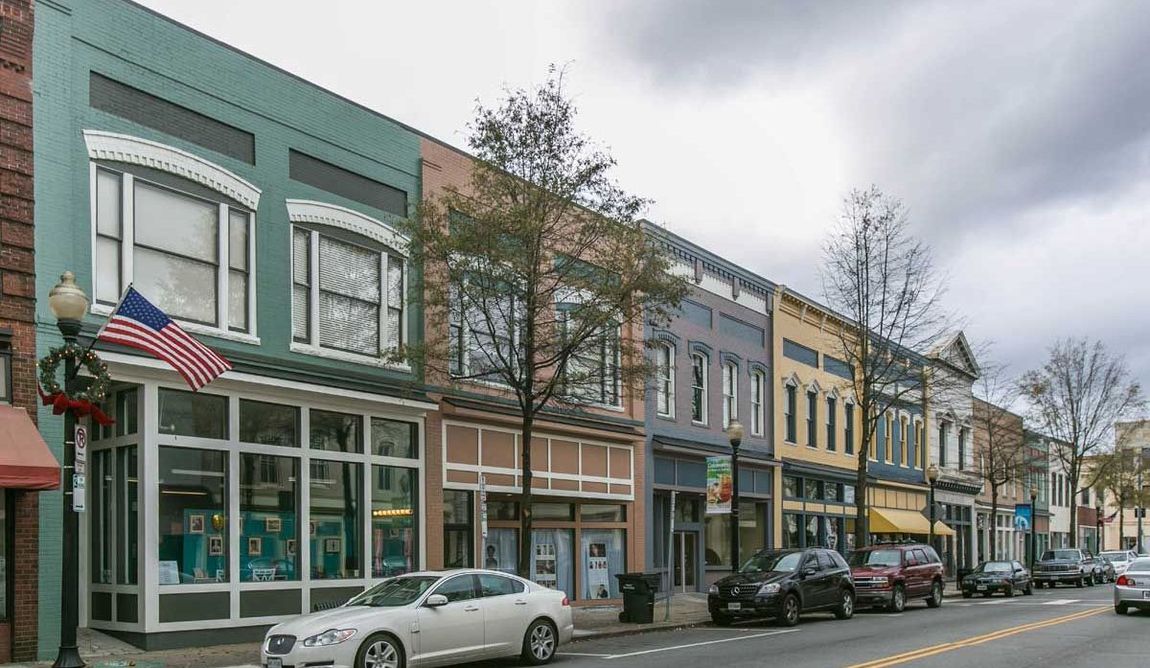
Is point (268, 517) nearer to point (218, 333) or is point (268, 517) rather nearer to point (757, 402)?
point (218, 333)

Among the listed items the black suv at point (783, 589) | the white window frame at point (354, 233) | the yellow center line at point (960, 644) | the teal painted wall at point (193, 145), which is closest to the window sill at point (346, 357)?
the white window frame at point (354, 233)

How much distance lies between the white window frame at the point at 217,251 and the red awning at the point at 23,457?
6.54ft

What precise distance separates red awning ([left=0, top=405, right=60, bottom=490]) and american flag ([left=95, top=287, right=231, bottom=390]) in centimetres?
152

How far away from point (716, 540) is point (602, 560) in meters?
6.76

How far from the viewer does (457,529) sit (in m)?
23.0

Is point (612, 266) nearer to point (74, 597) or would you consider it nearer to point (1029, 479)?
point (74, 597)

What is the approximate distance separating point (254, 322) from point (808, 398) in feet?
84.0

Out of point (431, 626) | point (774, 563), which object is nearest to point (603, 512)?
point (774, 563)

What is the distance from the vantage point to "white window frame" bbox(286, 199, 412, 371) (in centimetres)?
1976

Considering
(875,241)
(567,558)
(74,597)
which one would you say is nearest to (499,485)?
(567,558)

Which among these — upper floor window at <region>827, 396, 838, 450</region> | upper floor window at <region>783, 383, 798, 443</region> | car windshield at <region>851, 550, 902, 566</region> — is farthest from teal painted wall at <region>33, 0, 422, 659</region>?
upper floor window at <region>827, 396, 838, 450</region>

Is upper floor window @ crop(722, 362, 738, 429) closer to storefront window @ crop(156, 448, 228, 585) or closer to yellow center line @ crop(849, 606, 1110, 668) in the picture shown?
yellow center line @ crop(849, 606, 1110, 668)

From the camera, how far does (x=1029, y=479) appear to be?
61.2 metres

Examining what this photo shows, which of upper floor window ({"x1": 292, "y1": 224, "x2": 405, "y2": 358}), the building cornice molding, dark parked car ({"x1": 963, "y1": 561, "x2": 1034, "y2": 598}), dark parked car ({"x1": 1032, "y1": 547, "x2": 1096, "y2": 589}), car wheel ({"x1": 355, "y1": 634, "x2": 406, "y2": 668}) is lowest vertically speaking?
dark parked car ({"x1": 1032, "y1": 547, "x2": 1096, "y2": 589})
